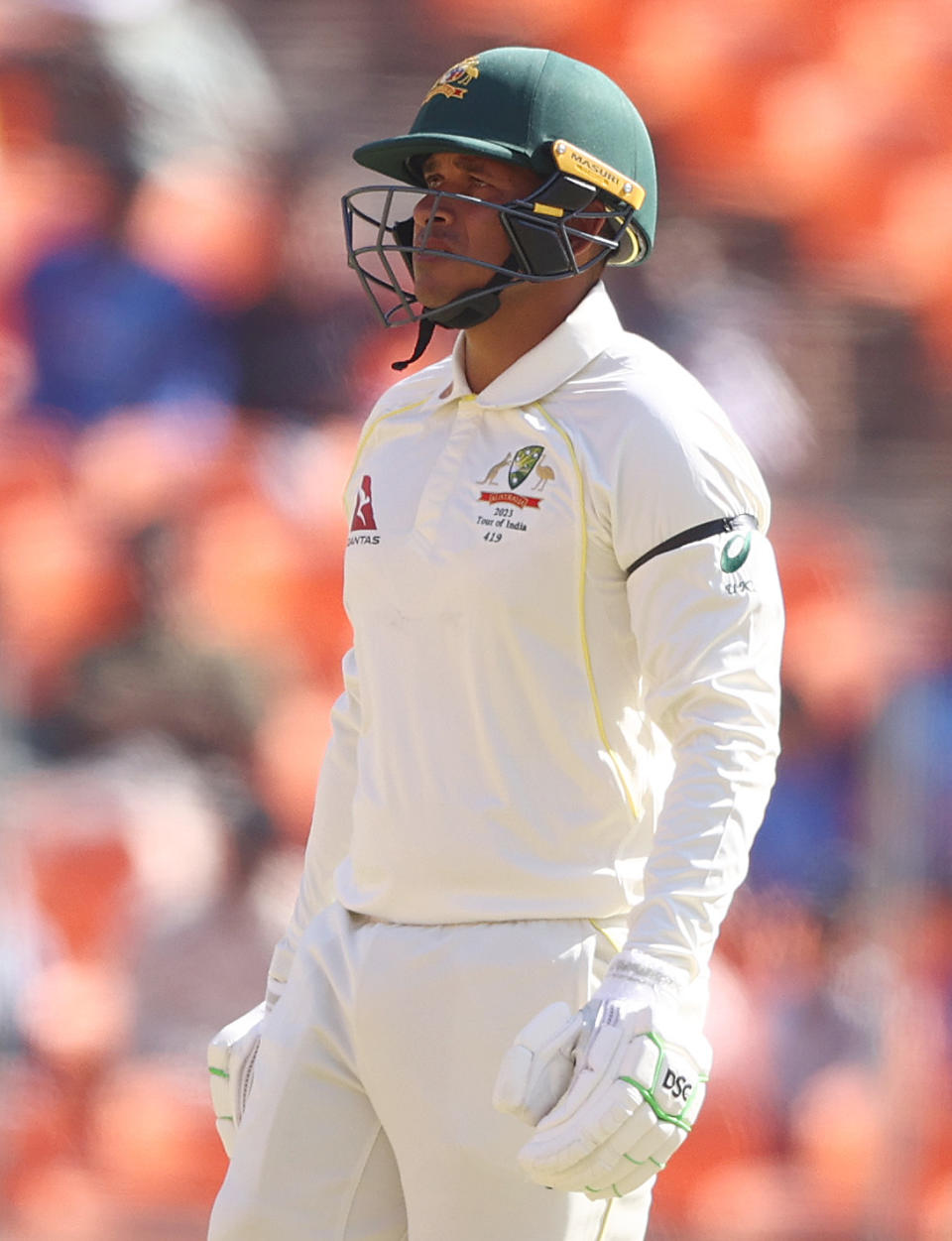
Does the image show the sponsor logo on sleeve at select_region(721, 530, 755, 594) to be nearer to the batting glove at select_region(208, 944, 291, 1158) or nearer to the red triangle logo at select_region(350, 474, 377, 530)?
the red triangle logo at select_region(350, 474, 377, 530)

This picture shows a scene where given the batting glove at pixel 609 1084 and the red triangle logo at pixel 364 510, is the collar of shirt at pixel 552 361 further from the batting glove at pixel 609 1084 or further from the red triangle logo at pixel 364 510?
the batting glove at pixel 609 1084

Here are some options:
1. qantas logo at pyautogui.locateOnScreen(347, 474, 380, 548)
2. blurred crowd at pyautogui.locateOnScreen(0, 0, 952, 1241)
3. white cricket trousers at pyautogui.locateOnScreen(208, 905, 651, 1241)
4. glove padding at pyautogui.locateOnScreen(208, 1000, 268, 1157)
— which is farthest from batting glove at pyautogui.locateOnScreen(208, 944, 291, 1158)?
blurred crowd at pyautogui.locateOnScreen(0, 0, 952, 1241)

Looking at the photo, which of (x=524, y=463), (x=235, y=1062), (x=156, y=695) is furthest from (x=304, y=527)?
(x=524, y=463)

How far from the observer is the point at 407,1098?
174 centimetres

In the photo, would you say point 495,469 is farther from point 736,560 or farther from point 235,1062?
point 235,1062

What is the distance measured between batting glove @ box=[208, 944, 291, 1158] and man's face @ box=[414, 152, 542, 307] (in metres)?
0.74

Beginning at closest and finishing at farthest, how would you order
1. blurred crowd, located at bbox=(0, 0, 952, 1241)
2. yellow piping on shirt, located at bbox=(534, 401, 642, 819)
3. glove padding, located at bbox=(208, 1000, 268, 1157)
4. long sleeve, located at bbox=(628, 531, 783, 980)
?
long sleeve, located at bbox=(628, 531, 783, 980) < yellow piping on shirt, located at bbox=(534, 401, 642, 819) < glove padding, located at bbox=(208, 1000, 268, 1157) < blurred crowd, located at bbox=(0, 0, 952, 1241)

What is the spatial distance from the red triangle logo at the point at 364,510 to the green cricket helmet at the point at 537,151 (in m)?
0.19

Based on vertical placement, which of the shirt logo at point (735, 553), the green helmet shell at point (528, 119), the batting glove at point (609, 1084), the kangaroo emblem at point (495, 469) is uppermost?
the green helmet shell at point (528, 119)

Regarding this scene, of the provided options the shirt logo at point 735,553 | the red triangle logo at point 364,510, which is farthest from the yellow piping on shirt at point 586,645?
the red triangle logo at point 364,510

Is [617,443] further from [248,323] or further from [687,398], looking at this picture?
[248,323]

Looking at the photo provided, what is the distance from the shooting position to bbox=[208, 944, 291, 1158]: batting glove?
199 centimetres

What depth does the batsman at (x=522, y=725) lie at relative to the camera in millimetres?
1637

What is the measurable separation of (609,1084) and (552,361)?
27.7 inches
